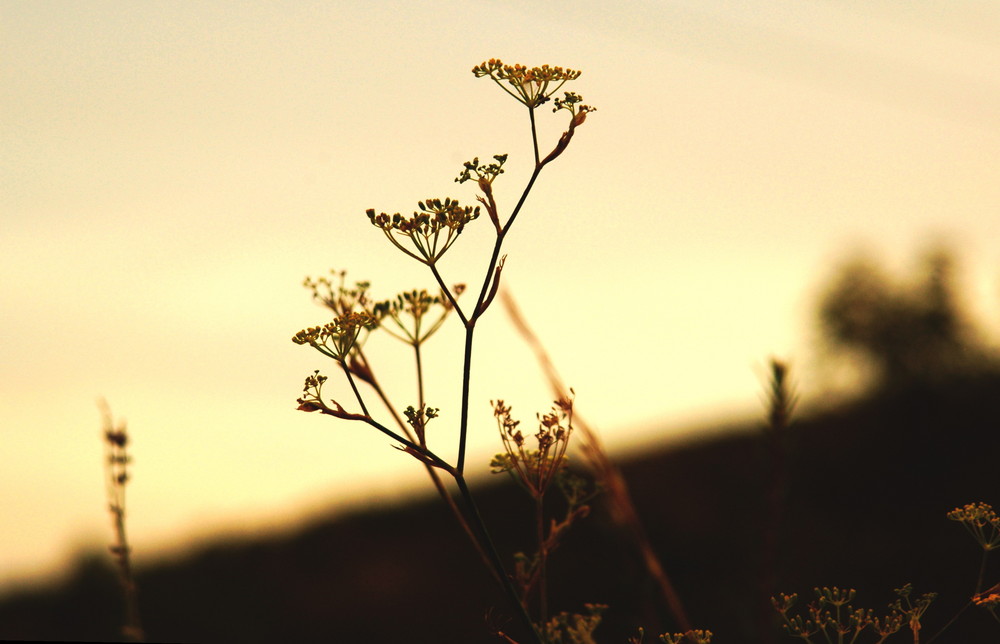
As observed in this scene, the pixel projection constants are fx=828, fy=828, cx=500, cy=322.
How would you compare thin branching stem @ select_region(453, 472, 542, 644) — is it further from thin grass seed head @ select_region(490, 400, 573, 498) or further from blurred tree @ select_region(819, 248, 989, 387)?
blurred tree @ select_region(819, 248, 989, 387)

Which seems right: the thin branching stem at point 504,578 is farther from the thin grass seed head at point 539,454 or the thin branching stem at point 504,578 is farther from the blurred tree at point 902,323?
the blurred tree at point 902,323

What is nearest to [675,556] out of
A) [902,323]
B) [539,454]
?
[539,454]

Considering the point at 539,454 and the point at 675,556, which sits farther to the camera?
the point at 675,556

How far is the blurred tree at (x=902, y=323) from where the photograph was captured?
20969 millimetres

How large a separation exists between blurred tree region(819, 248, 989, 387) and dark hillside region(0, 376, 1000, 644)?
14.1 feet

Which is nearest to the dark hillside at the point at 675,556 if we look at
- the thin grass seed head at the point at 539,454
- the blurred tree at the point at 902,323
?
the thin grass seed head at the point at 539,454

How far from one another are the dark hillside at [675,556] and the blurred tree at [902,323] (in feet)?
14.1

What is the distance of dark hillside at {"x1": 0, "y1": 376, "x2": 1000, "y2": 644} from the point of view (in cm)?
566

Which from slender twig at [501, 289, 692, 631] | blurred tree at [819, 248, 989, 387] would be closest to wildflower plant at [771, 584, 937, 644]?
slender twig at [501, 289, 692, 631]

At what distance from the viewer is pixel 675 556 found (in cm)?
761

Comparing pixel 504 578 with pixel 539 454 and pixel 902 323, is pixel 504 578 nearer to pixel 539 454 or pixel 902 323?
pixel 539 454

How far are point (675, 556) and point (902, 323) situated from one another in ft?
59.3

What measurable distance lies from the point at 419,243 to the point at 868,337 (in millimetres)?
24390

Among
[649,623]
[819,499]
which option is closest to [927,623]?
[649,623]
